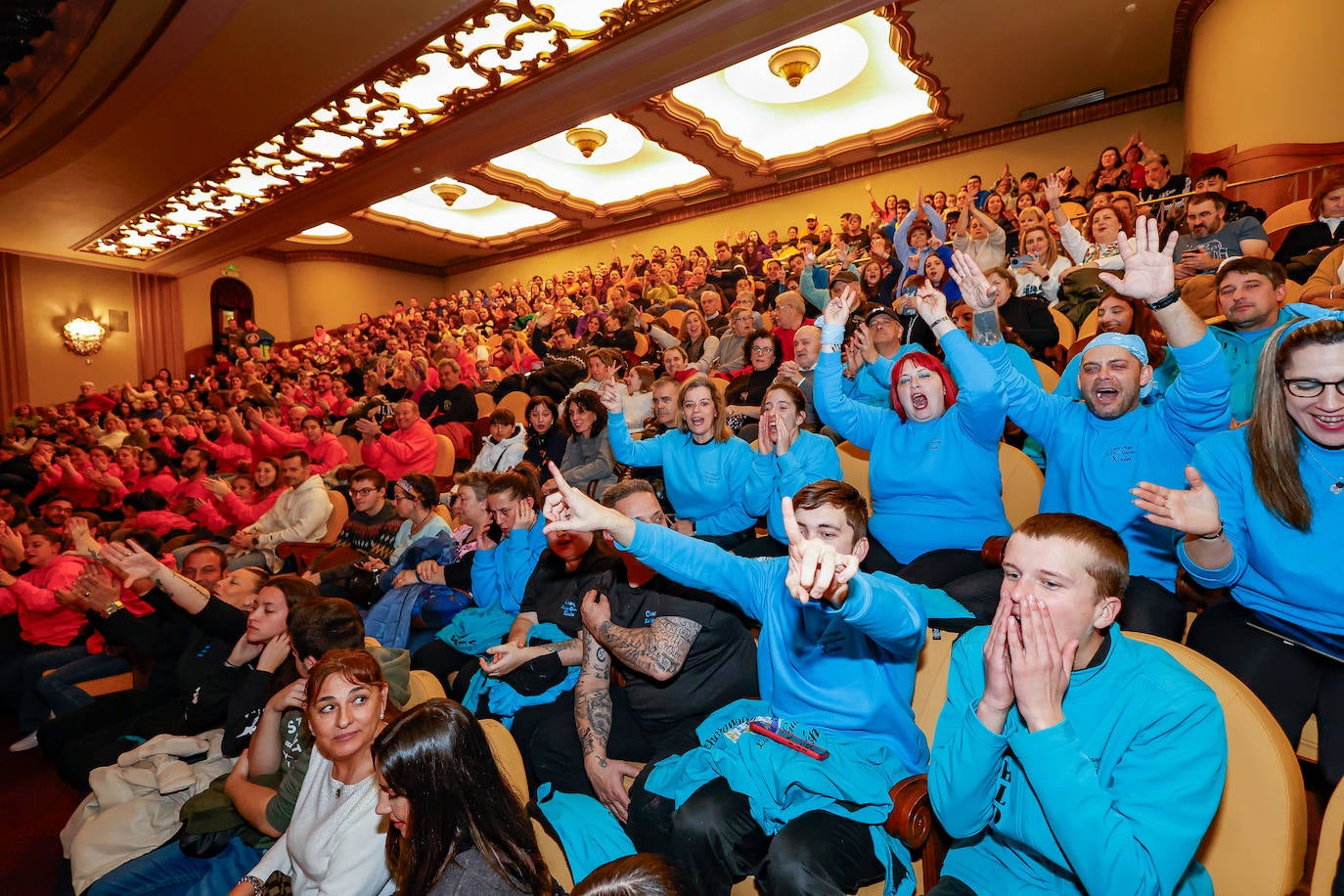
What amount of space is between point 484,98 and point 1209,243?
556 centimetres

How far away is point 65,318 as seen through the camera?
1122 centimetres

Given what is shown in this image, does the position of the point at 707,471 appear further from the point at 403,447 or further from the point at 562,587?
the point at 403,447

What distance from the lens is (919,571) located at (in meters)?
2.21

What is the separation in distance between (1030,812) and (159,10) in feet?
21.3

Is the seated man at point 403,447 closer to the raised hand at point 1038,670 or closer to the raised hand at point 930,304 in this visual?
the raised hand at point 930,304

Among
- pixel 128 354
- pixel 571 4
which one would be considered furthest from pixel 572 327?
pixel 128 354

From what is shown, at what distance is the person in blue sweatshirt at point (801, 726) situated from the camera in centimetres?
129

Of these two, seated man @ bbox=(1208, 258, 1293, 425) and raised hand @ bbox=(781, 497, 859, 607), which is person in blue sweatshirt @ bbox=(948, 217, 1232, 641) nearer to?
seated man @ bbox=(1208, 258, 1293, 425)

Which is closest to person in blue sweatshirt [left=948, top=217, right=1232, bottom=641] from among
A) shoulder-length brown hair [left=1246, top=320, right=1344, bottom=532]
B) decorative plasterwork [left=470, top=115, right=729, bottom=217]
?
shoulder-length brown hair [left=1246, top=320, right=1344, bottom=532]

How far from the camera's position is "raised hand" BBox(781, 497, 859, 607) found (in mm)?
1028

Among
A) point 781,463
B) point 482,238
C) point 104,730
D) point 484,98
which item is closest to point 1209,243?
point 781,463

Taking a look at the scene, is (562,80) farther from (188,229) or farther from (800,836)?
(188,229)

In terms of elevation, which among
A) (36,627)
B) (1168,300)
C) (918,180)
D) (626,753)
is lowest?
(36,627)

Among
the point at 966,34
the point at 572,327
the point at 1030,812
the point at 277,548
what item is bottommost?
the point at 277,548
